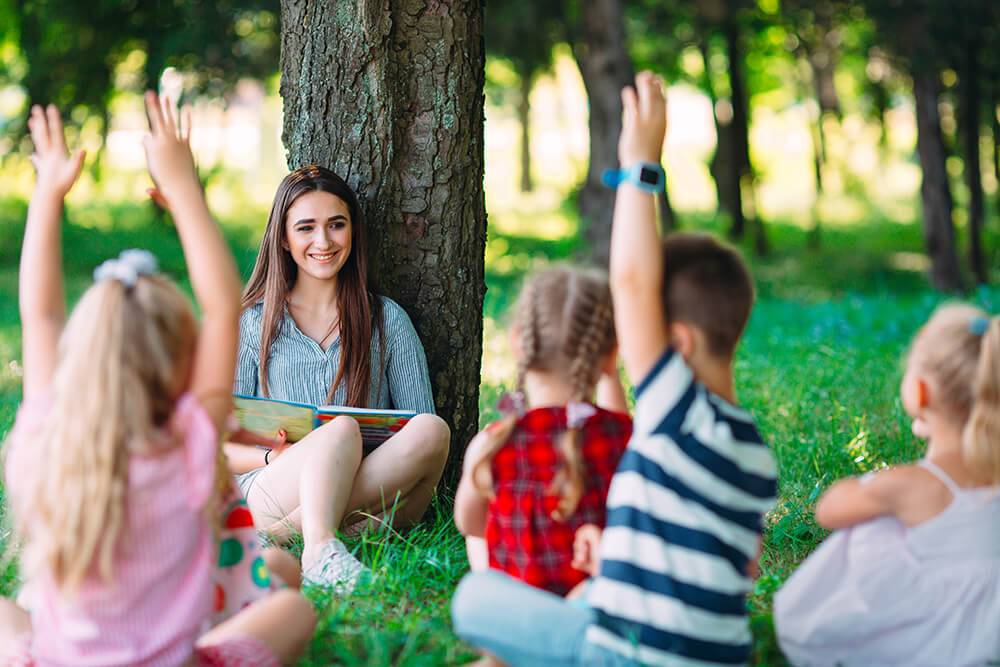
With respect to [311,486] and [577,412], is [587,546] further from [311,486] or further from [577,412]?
[311,486]

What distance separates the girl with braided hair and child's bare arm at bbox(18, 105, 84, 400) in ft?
3.18

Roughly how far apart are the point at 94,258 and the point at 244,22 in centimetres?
334

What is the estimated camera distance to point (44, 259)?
2.57m

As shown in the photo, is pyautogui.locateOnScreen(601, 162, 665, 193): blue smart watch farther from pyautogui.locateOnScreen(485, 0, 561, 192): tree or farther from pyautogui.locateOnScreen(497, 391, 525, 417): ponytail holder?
pyautogui.locateOnScreen(485, 0, 561, 192): tree

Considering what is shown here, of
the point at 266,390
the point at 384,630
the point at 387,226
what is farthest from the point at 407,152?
the point at 384,630

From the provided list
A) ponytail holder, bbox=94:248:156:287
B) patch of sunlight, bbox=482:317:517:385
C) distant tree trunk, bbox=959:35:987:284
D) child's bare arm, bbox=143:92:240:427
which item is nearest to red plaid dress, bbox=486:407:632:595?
child's bare arm, bbox=143:92:240:427

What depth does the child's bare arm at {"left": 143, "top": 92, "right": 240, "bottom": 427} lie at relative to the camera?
245 cm

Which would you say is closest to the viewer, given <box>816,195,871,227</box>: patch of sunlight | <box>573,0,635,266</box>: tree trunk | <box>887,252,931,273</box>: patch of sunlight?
<box>573,0,635,266</box>: tree trunk

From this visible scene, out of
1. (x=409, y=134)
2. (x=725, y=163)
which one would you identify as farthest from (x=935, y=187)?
(x=409, y=134)

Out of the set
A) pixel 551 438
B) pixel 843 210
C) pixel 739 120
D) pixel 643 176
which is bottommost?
pixel 551 438

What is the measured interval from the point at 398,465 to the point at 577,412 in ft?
4.17

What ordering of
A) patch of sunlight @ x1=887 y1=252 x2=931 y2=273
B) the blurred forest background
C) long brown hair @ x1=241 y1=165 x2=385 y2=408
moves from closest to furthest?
1. long brown hair @ x1=241 y1=165 x2=385 y2=408
2. the blurred forest background
3. patch of sunlight @ x1=887 y1=252 x2=931 y2=273

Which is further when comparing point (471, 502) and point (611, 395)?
point (611, 395)

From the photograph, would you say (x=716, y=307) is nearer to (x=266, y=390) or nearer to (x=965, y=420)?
(x=965, y=420)
